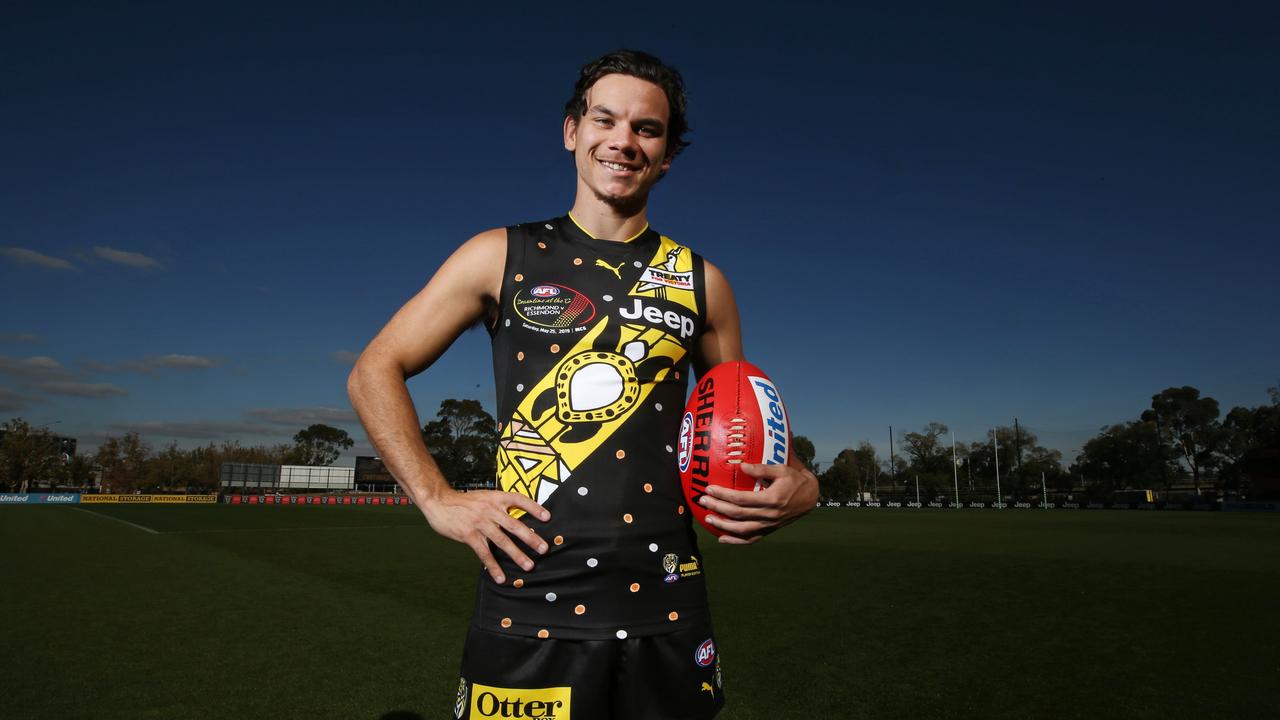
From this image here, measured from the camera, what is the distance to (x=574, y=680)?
6.71 ft

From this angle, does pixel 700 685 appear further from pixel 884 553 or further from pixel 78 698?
pixel 884 553

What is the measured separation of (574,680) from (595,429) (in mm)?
768

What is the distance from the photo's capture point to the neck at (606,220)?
8.73ft

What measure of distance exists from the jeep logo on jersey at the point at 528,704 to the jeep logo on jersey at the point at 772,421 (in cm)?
97

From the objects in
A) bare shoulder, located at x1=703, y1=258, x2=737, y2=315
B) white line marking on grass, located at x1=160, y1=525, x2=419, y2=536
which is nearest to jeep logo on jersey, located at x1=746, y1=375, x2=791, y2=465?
bare shoulder, located at x1=703, y1=258, x2=737, y2=315

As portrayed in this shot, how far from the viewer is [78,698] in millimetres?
7086

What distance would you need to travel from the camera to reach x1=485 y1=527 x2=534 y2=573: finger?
2.03 m

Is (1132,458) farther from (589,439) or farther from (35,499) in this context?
(35,499)

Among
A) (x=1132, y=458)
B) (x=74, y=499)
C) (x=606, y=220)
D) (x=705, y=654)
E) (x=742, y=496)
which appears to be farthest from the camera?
(x=1132, y=458)

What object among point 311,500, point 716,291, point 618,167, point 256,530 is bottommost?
point 311,500

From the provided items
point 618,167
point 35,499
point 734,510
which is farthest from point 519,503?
point 35,499

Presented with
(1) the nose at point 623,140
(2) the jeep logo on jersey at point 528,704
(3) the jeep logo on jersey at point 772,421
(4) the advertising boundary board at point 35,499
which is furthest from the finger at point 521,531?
(4) the advertising boundary board at point 35,499

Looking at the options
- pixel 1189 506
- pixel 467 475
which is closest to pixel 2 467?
pixel 467 475

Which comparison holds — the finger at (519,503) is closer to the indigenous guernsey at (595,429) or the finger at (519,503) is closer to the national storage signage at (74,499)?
the indigenous guernsey at (595,429)
